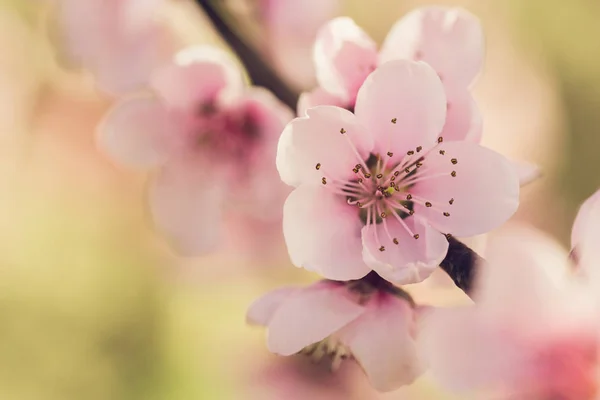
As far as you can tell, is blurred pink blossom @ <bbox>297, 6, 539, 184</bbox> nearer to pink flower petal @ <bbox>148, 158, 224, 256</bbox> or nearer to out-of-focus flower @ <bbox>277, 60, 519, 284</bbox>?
out-of-focus flower @ <bbox>277, 60, 519, 284</bbox>

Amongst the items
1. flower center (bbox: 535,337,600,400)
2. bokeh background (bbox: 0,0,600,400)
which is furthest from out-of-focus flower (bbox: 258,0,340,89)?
flower center (bbox: 535,337,600,400)

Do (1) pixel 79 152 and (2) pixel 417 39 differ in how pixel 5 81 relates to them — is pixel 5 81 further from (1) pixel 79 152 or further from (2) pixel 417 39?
(2) pixel 417 39

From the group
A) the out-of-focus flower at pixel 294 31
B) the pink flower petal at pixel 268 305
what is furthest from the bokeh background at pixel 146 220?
the pink flower petal at pixel 268 305

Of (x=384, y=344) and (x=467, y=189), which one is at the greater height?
(x=467, y=189)

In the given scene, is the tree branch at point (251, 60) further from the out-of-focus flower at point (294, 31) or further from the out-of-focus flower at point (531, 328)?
the out-of-focus flower at point (531, 328)

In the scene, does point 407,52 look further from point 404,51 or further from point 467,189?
point 467,189

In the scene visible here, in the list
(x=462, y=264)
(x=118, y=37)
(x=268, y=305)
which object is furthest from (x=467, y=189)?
(x=118, y=37)
